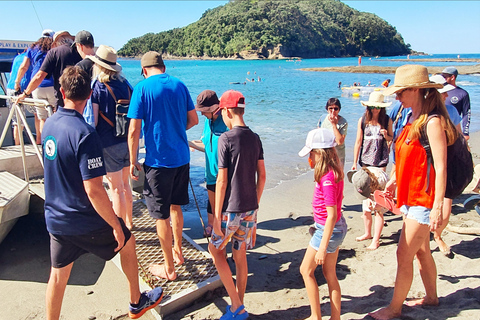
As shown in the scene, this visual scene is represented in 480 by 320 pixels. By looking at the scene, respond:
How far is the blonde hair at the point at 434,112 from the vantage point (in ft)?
9.27

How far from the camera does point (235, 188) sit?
10.4 ft

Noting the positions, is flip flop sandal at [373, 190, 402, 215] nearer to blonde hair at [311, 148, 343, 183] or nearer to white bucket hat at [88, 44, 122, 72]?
blonde hair at [311, 148, 343, 183]

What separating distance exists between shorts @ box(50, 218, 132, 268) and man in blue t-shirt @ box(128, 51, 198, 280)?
31.4 inches

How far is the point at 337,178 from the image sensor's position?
293cm

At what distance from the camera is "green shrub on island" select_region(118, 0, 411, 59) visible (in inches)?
5320

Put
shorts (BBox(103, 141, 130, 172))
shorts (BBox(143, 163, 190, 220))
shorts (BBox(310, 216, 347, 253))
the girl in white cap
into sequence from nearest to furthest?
the girl in white cap < shorts (BBox(310, 216, 347, 253)) < shorts (BBox(143, 163, 190, 220)) < shorts (BBox(103, 141, 130, 172))

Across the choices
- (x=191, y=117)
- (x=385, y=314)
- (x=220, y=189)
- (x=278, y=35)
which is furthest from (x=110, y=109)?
(x=278, y=35)

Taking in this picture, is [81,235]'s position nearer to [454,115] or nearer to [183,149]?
[183,149]

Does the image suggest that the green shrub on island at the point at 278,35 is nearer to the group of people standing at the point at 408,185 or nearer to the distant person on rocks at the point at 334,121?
the distant person on rocks at the point at 334,121

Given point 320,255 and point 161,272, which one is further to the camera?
point 161,272

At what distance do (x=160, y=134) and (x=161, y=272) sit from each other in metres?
1.51

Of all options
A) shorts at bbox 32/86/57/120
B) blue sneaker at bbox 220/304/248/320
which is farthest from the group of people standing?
shorts at bbox 32/86/57/120

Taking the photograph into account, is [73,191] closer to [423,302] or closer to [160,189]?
[160,189]

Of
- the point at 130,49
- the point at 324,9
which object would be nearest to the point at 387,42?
the point at 324,9
